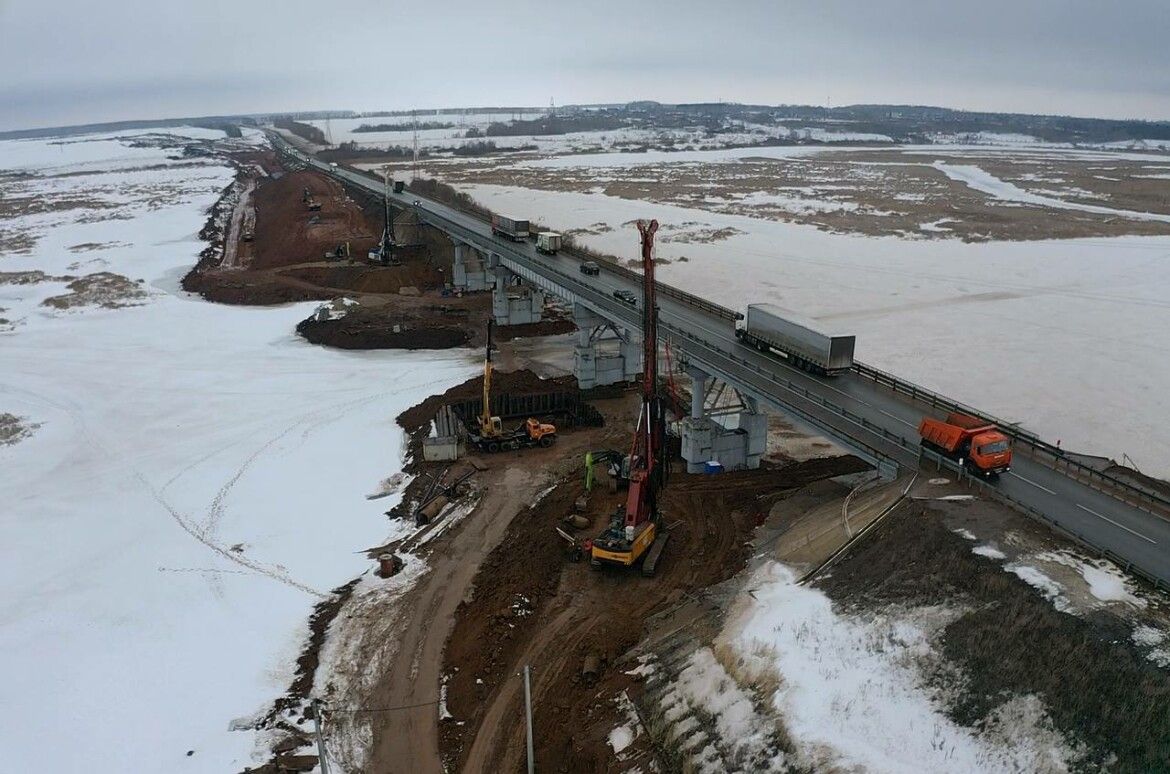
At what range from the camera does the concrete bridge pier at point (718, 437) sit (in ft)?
137

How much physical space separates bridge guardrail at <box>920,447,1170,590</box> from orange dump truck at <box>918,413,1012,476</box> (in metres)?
0.39

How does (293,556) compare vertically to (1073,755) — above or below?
below

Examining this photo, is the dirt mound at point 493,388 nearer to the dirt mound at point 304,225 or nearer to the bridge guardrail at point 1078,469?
the bridge guardrail at point 1078,469

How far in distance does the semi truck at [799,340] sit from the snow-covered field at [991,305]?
43.3ft

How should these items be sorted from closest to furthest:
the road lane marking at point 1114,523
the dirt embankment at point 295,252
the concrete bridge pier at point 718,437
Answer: the road lane marking at point 1114,523, the concrete bridge pier at point 718,437, the dirt embankment at point 295,252

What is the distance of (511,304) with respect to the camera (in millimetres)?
75375

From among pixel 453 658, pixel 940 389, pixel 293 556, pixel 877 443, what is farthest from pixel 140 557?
pixel 940 389

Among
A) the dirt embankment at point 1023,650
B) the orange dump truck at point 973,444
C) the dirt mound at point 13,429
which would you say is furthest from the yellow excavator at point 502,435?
the dirt mound at point 13,429

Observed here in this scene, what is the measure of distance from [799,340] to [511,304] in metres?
38.4

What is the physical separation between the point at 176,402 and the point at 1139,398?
64.4m

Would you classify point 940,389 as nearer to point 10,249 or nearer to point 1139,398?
point 1139,398

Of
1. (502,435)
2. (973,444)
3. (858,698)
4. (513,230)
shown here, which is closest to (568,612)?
(858,698)

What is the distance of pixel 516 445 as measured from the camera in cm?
4794

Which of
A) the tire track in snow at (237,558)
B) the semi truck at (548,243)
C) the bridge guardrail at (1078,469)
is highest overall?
the semi truck at (548,243)
